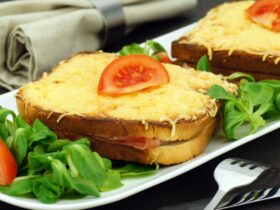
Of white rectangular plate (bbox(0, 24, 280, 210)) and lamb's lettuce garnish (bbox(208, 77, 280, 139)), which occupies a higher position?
lamb's lettuce garnish (bbox(208, 77, 280, 139))

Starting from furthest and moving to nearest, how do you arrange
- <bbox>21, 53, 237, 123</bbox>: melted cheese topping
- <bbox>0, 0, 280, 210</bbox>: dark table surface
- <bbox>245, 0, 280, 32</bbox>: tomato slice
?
1. <bbox>245, 0, 280, 32</bbox>: tomato slice
2. <bbox>21, 53, 237, 123</bbox>: melted cheese topping
3. <bbox>0, 0, 280, 210</bbox>: dark table surface

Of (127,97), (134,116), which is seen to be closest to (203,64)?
(127,97)

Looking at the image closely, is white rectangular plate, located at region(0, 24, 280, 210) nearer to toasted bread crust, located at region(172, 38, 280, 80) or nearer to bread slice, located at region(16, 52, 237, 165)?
bread slice, located at region(16, 52, 237, 165)

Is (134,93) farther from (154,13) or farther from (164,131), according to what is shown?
(154,13)

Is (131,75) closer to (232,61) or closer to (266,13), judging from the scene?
(232,61)

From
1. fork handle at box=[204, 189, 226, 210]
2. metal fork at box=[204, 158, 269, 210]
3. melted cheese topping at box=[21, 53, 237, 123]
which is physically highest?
melted cheese topping at box=[21, 53, 237, 123]

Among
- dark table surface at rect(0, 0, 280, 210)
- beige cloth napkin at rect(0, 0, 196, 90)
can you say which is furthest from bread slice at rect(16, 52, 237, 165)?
beige cloth napkin at rect(0, 0, 196, 90)

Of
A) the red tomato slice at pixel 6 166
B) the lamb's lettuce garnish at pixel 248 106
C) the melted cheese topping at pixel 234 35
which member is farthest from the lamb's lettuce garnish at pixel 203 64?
the red tomato slice at pixel 6 166
